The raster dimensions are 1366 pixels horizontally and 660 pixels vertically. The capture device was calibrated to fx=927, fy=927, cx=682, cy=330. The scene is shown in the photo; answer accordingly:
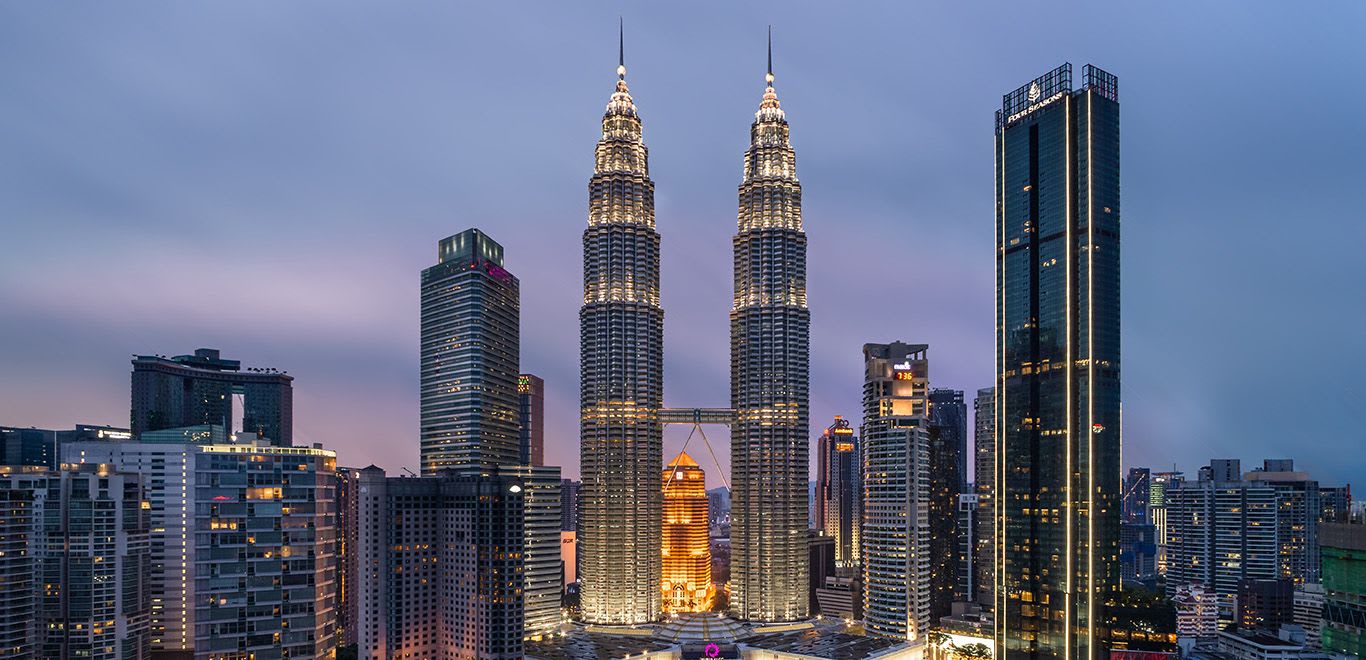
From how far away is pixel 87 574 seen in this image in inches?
4614

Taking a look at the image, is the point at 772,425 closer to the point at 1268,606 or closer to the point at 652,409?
the point at 652,409

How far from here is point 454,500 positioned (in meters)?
136

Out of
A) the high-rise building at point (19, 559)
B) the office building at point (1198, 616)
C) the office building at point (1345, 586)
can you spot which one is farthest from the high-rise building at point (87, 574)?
the office building at point (1198, 616)

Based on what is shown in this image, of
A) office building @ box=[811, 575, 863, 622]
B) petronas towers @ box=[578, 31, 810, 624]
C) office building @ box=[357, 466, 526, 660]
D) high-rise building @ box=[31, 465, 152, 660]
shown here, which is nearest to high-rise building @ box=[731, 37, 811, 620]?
petronas towers @ box=[578, 31, 810, 624]

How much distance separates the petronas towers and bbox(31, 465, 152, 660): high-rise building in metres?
87.3

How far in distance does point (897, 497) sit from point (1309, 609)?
77631mm

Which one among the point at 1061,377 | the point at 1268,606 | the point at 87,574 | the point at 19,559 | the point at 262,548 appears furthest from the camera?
the point at 1268,606

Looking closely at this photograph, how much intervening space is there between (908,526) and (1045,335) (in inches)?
2134

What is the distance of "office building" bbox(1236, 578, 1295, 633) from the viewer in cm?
18025

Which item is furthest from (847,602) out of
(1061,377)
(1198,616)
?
(1061,377)

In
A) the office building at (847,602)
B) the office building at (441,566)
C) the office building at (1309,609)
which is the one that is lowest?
the office building at (847,602)

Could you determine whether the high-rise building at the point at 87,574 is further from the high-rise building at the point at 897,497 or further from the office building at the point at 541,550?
the high-rise building at the point at 897,497

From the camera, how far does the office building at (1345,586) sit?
68.2 metres

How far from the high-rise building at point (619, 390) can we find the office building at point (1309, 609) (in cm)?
11694
